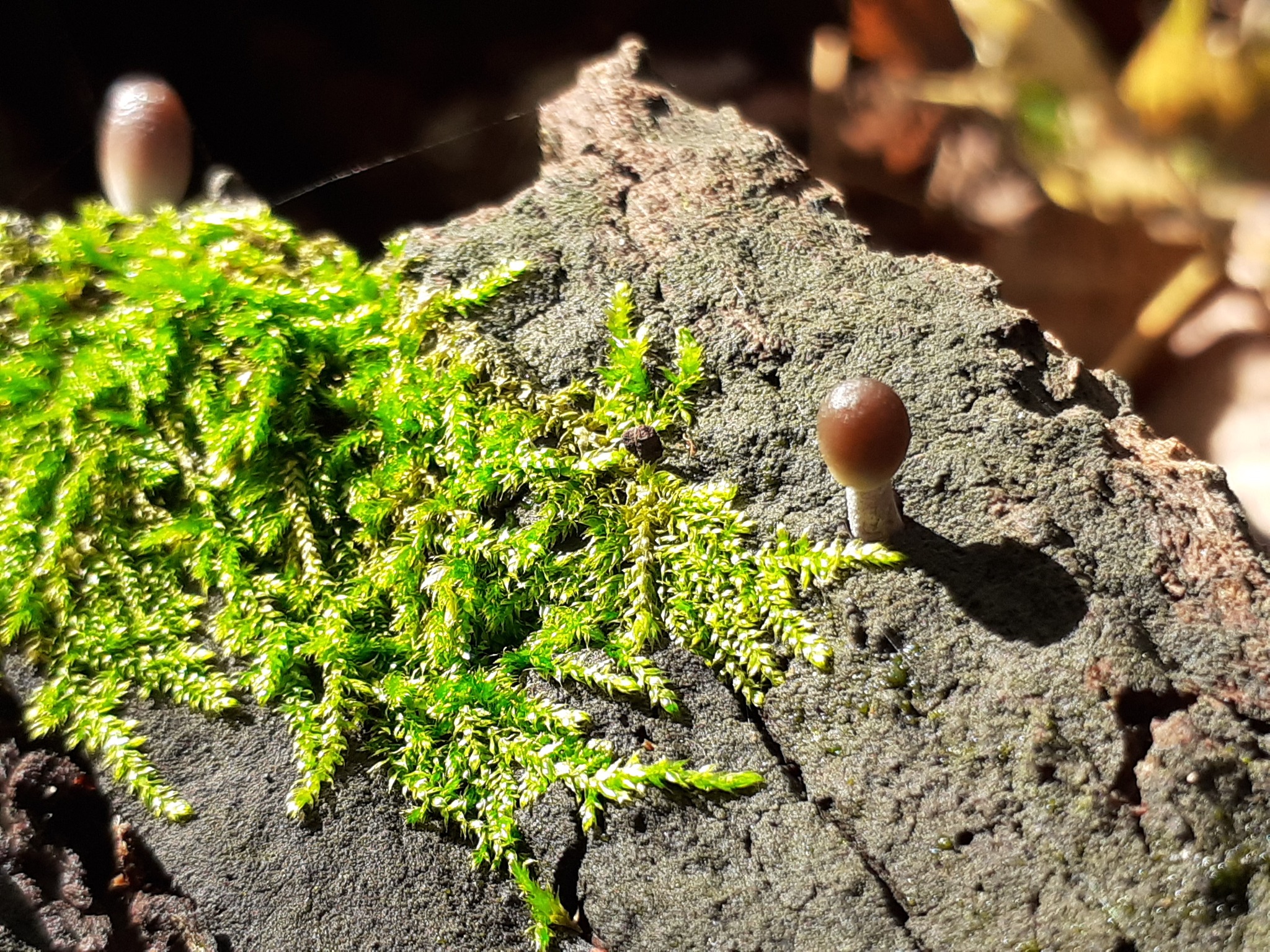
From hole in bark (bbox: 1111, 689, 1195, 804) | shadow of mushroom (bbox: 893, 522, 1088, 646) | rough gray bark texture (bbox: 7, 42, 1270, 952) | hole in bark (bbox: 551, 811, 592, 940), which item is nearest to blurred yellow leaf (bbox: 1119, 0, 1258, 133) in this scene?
rough gray bark texture (bbox: 7, 42, 1270, 952)

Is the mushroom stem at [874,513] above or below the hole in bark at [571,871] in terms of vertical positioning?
above

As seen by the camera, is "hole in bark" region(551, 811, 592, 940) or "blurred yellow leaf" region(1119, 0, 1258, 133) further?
"blurred yellow leaf" region(1119, 0, 1258, 133)

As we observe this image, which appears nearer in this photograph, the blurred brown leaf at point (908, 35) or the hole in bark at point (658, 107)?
the hole in bark at point (658, 107)

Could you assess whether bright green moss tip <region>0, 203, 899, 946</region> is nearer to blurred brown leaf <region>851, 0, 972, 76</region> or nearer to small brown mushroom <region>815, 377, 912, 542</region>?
small brown mushroom <region>815, 377, 912, 542</region>

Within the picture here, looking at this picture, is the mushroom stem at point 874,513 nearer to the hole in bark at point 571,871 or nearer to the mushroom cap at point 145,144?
the hole in bark at point 571,871

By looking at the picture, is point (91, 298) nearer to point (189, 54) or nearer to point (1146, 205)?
point (189, 54)

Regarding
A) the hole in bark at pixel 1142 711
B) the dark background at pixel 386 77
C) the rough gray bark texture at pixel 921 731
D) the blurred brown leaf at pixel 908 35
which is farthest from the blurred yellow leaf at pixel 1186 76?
the hole in bark at pixel 1142 711

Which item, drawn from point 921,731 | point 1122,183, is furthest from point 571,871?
point 1122,183

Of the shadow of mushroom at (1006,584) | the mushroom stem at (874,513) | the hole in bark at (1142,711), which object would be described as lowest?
the hole in bark at (1142,711)

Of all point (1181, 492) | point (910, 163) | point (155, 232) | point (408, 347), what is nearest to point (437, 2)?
point (910, 163)
